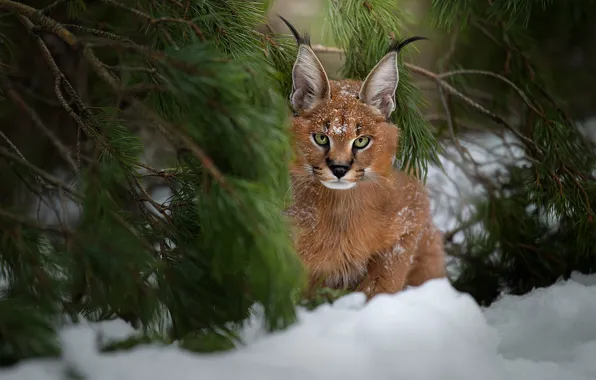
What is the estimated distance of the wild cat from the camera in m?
1.65

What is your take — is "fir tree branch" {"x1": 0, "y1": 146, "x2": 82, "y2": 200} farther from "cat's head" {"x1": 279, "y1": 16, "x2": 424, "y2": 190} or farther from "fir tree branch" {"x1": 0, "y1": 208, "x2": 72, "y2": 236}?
"cat's head" {"x1": 279, "y1": 16, "x2": 424, "y2": 190}

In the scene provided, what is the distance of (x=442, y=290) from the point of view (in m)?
1.72

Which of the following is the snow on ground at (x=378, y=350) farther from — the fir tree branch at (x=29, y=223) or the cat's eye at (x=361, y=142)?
the cat's eye at (x=361, y=142)

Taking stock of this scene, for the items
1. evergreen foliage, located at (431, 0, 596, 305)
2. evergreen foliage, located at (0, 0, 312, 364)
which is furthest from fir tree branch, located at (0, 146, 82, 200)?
evergreen foliage, located at (431, 0, 596, 305)

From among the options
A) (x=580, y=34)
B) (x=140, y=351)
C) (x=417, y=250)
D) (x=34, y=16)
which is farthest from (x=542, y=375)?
(x=580, y=34)

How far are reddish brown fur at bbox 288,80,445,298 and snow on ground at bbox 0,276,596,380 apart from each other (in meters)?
0.15

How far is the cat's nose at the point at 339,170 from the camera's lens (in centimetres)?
162

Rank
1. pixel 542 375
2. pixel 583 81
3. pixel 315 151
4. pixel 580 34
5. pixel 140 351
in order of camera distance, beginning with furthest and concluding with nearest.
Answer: pixel 583 81 → pixel 580 34 → pixel 315 151 → pixel 542 375 → pixel 140 351

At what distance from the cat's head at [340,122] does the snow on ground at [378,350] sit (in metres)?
0.31

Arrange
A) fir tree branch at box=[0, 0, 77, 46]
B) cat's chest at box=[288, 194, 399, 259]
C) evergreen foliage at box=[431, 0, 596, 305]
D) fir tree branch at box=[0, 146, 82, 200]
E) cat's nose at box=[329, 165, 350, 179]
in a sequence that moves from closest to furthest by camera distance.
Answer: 1. fir tree branch at box=[0, 146, 82, 200]
2. fir tree branch at box=[0, 0, 77, 46]
3. cat's nose at box=[329, 165, 350, 179]
4. cat's chest at box=[288, 194, 399, 259]
5. evergreen foliage at box=[431, 0, 596, 305]

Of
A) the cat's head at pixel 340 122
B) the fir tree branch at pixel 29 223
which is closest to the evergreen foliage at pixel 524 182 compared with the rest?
the cat's head at pixel 340 122

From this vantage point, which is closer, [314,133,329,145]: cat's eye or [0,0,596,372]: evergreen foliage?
[0,0,596,372]: evergreen foliage

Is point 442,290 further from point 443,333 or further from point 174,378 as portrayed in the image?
point 174,378

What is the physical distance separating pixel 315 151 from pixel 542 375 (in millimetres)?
702
